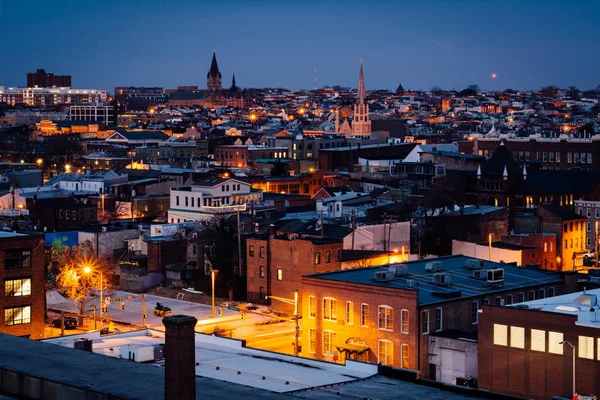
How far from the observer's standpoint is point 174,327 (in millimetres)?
22469

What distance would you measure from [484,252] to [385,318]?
20.0m

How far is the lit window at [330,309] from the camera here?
45.6 m

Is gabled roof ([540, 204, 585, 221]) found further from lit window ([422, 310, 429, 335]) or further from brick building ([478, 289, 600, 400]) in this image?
brick building ([478, 289, 600, 400])

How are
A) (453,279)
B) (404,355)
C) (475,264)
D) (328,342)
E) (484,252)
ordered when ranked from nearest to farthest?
1. (404,355)
2. (328,342)
3. (453,279)
4. (475,264)
5. (484,252)

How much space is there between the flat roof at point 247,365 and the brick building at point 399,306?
694 centimetres

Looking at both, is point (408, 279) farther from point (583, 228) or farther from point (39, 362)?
point (583, 228)

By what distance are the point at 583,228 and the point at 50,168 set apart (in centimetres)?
7817

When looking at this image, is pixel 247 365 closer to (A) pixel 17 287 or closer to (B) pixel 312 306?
(B) pixel 312 306

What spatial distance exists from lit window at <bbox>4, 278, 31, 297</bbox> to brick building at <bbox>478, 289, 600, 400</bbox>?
57.3 ft

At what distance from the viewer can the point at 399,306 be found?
142 ft

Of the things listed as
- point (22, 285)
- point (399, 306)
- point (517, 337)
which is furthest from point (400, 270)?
point (22, 285)

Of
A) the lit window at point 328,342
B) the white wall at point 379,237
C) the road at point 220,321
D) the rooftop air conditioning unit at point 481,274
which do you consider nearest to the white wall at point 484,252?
the white wall at point 379,237

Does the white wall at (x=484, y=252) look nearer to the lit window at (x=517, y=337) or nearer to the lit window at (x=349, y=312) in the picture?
the lit window at (x=349, y=312)

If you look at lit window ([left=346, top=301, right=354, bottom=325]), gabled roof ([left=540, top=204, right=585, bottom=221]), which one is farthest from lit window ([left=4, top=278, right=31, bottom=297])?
gabled roof ([left=540, top=204, right=585, bottom=221])
